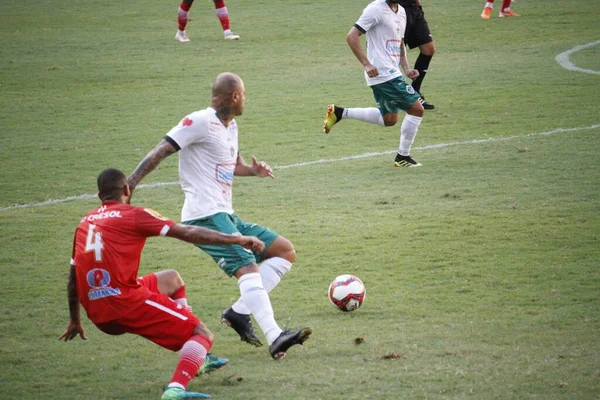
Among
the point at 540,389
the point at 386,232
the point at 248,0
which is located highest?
the point at 540,389

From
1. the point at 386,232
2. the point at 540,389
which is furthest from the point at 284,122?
the point at 540,389

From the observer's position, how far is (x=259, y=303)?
6.32 m

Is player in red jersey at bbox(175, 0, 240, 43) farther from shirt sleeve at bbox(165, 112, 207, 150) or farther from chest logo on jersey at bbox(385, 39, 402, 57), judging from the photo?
shirt sleeve at bbox(165, 112, 207, 150)

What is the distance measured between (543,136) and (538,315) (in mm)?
6885

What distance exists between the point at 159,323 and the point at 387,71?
23.0ft

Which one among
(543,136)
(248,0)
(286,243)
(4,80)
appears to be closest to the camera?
(286,243)

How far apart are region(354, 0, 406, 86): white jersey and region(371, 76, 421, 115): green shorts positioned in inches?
3.0

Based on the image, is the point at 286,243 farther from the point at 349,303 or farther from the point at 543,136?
Result: the point at 543,136

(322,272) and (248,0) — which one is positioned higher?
(322,272)

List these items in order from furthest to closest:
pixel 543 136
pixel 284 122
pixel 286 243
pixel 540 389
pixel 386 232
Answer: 1. pixel 284 122
2. pixel 543 136
3. pixel 386 232
4. pixel 286 243
5. pixel 540 389

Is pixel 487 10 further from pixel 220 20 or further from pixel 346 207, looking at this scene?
pixel 346 207

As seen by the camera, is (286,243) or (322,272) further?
(322,272)

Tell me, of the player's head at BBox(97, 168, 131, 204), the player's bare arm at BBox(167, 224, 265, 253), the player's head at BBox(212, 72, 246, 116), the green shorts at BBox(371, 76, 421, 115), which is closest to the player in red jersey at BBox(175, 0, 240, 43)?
the green shorts at BBox(371, 76, 421, 115)

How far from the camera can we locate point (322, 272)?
27.3 ft
